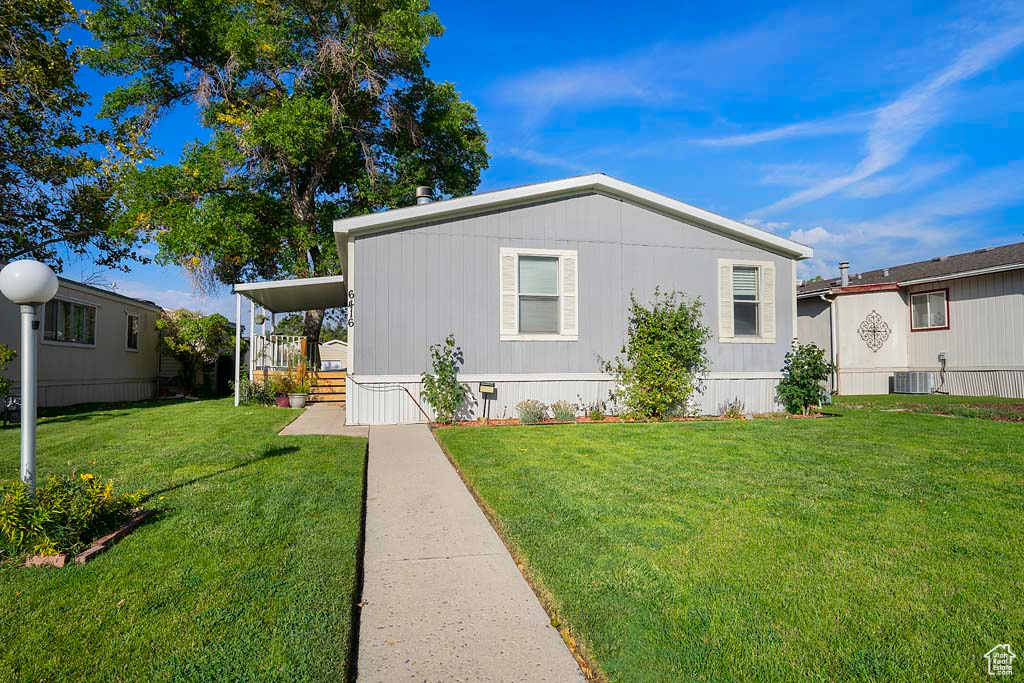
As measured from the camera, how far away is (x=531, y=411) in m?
9.33

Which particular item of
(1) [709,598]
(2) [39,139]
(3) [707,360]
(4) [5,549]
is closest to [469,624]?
(1) [709,598]

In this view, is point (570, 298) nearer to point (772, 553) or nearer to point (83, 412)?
point (772, 553)

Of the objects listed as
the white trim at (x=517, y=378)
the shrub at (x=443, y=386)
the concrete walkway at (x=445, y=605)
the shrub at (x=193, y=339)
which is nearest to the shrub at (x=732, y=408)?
the white trim at (x=517, y=378)

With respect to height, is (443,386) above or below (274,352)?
below

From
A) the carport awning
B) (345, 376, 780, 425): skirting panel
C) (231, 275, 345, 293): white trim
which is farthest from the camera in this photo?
the carport awning

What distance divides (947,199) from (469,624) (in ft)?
67.5

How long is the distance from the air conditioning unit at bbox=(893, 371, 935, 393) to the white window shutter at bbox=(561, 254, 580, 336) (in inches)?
482

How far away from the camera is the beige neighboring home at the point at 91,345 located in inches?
471

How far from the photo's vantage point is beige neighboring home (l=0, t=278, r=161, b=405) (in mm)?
11969

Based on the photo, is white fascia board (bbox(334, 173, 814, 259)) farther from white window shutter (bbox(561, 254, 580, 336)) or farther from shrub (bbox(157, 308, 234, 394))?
shrub (bbox(157, 308, 234, 394))

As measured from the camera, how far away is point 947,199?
1739 cm

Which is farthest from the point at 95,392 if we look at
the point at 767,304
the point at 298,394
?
the point at 767,304

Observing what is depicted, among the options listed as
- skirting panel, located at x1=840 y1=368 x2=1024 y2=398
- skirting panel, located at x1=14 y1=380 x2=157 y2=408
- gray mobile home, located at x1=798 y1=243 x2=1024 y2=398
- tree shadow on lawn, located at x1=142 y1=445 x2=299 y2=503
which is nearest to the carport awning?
skirting panel, located at x1=14 y1=380 x2=157 y2=408

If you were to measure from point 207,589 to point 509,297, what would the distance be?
280 inches
